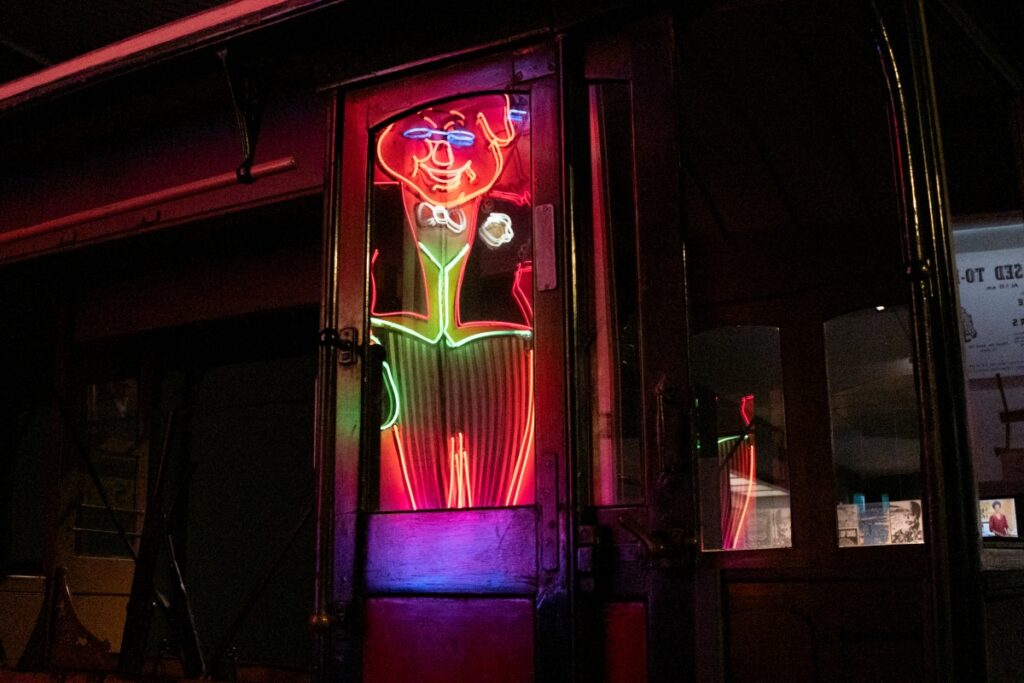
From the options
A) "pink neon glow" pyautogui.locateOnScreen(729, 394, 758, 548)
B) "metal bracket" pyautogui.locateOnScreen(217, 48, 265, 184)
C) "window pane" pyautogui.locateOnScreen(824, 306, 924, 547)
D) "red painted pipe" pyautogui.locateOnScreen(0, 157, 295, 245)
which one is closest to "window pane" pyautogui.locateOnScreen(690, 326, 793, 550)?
"pink neon glow" pyautogui.locateOnScreen(729, 394, 758, 548)

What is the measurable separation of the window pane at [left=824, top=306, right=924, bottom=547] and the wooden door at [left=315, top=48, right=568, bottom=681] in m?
2.57

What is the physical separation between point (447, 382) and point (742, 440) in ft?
9.45

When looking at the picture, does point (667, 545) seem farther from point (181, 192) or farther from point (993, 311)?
point (993, 311)

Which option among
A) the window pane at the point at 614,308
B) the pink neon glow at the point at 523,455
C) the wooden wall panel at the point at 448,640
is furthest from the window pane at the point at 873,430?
the wooden wall panel at the point at 448,640

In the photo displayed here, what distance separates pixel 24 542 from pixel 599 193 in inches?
294

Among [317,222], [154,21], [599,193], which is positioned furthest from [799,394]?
[154,21]

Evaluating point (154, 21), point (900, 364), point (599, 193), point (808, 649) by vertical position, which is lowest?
point (808, 649)

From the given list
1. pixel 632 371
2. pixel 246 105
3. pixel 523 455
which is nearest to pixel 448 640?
pixel 523 455

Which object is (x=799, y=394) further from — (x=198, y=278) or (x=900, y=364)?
(x=198, y=278)

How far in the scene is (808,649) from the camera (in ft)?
17.2

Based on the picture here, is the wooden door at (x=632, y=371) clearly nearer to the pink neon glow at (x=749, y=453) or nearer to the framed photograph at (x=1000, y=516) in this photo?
the pink neon glow at (x=749, y=453)

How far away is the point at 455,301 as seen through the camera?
4.28m

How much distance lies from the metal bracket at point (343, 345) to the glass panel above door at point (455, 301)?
9 centimetres

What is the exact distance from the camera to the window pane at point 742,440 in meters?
6.12
